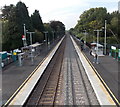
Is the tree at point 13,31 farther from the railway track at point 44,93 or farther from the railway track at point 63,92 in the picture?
the railway track at point 44,93

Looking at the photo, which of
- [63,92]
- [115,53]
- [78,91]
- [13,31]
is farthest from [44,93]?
[13,31]

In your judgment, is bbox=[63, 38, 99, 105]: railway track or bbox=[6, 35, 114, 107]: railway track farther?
bbox=[63, 38, 99, 105]: railway track

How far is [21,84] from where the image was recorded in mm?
16594

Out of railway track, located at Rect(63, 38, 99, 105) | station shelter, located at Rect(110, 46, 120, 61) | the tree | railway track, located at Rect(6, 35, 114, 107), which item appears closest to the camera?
railway track, located at Rect(6, 35, 114, 107)

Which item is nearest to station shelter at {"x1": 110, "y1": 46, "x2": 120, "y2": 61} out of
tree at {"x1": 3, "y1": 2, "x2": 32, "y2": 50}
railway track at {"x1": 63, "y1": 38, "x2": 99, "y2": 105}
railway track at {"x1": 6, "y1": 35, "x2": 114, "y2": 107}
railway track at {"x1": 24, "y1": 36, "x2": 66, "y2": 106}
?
railway track at {"x1": 63, "y1": 38, "x2": 99, "y2": 105}

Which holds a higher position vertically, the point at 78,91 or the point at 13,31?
the point at 13,31

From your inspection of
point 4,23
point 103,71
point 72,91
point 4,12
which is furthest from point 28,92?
point 4,12

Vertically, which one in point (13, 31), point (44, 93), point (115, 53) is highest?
point (13, 31)

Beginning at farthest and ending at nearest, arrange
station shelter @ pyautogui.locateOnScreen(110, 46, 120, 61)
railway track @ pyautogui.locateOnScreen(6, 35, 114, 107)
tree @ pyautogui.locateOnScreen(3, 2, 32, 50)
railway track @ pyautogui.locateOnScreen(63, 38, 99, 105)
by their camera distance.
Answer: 1. tree @ pyautogui.locateOnScreen(3, 2, 32, 50)
2. station shelter @ pyautogui.locateOnScreen(110, 46, 120, 61)
3. railway track @ pyautogui.locateOnScreen(63, 38, 99, 105)
4. railway track @ pyautogui.locateOnScreen(6, 35, 114, 107)

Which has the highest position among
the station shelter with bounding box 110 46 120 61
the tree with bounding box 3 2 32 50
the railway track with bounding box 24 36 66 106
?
the tree with bounding box 3 2 32 50

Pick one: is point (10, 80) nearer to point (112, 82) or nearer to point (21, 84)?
point (21, 84)

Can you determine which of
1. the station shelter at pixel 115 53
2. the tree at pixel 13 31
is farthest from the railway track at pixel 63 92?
the tree at pixel 13 31

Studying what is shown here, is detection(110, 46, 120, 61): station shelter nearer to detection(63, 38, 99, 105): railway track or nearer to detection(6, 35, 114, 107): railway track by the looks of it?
detection(63, 38, 99, 105): railway track

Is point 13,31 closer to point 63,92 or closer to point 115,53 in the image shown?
point 115,53
